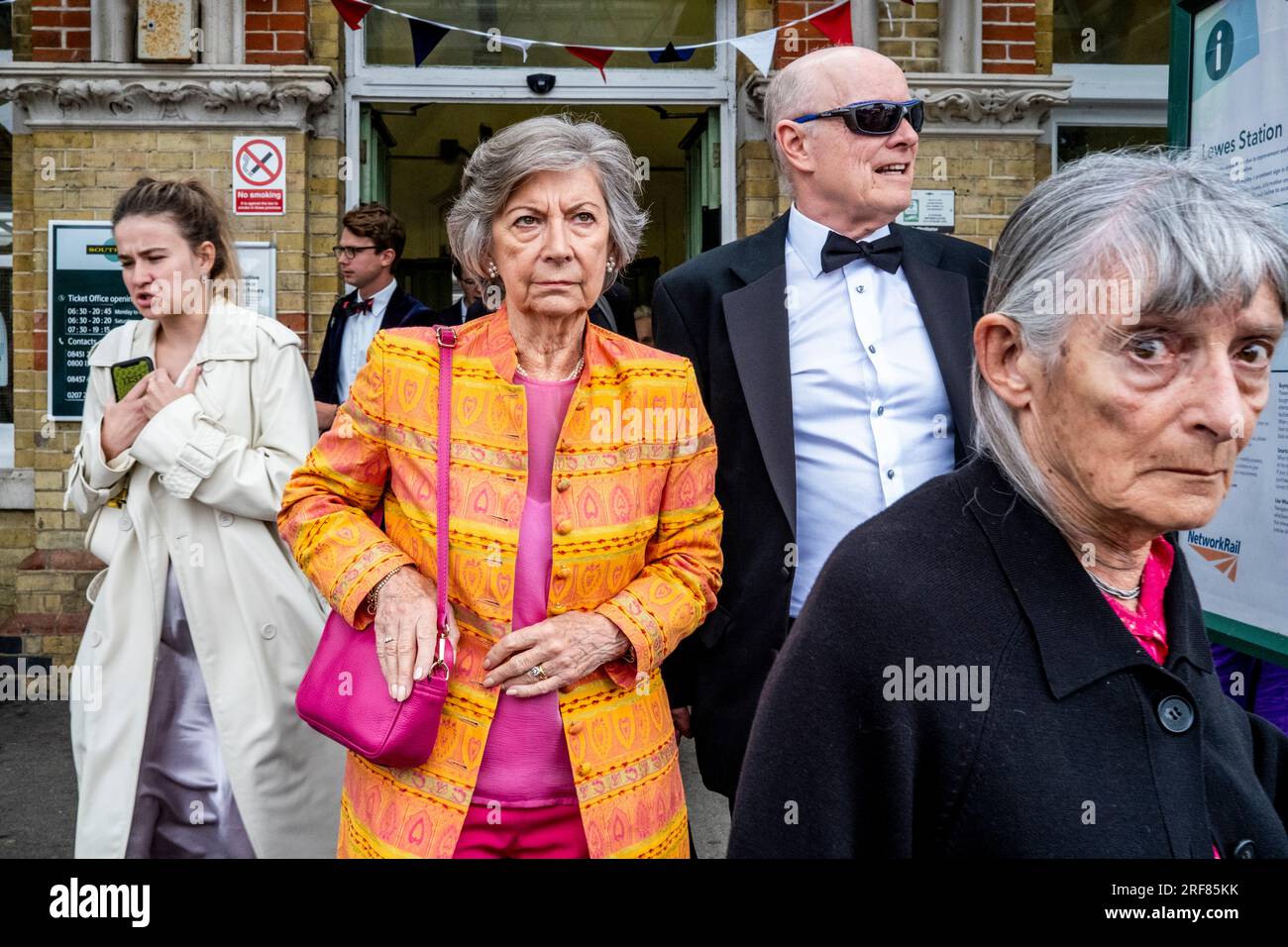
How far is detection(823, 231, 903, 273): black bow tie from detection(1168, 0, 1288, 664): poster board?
84 centimetres

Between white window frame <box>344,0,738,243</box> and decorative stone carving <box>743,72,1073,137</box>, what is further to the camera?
white window frame <box>344,0,738,243</box>

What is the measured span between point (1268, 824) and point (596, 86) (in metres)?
5.94

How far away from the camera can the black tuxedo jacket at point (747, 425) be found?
2537 millimetres

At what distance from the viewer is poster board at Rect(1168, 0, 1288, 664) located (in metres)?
2.83

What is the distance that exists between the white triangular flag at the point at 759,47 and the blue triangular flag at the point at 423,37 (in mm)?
1515

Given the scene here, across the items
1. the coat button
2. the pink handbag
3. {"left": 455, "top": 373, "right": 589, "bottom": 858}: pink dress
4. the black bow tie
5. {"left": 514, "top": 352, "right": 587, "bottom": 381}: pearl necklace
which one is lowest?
{"left": 455, "top": 373, "right": 589, "bottom": 858}: pink dress

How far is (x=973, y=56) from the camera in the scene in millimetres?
6125

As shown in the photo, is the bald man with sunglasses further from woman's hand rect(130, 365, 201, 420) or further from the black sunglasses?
woman's hand rect(130, 365, 201, 420)

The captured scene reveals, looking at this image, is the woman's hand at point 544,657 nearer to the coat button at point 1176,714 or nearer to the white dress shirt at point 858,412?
the white dress shirt at point 858,412

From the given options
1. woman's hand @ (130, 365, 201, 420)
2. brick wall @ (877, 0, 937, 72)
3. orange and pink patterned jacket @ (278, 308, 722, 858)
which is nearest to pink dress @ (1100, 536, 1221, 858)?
orange and pink patterned jacket @ (278, 308, 722, 858)

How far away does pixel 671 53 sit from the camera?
5785 millimetres

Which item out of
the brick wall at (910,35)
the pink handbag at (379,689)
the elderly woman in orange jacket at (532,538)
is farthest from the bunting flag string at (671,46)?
the pink handbag at (379,689)

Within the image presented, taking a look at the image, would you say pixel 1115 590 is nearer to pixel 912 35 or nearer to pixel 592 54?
pixel 592 54

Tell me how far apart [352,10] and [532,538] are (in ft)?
14.5
